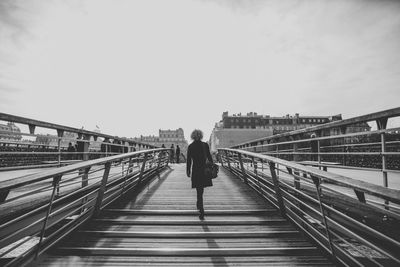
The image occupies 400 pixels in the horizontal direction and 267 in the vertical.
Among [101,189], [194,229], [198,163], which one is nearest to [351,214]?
[194,229]

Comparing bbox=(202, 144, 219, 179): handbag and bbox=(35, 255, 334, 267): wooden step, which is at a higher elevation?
bbox=(202, 144, 219, 179): handbag

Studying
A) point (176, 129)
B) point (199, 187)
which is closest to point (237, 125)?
point (176, 129)

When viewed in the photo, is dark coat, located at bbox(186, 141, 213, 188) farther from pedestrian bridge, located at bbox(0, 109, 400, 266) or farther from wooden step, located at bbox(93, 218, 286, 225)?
wooden step, located at bbox(93, 218, 286, 225)

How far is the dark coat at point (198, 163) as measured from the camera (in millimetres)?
3945

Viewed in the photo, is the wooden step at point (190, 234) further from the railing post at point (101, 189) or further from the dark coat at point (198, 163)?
the dark coat at point (198, 163)

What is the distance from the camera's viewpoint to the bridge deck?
2.50 metres

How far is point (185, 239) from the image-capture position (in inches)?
117

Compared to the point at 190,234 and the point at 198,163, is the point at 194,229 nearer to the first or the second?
the point at 190,234

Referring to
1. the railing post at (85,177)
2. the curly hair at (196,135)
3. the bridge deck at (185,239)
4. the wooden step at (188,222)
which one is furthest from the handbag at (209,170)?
the railing post at (85,177)

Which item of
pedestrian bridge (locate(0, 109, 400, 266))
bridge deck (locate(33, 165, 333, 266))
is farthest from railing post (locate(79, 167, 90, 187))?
bridge deck (locate(33, 165, 333, 266))

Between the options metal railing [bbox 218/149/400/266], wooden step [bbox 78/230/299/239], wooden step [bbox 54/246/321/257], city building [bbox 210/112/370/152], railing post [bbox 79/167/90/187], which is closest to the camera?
metal railing [bbox 218/149/400/266]

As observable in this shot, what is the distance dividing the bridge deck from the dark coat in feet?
1.73

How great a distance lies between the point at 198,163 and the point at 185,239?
140 centimetres

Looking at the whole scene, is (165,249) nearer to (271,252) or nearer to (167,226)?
(167,226)
